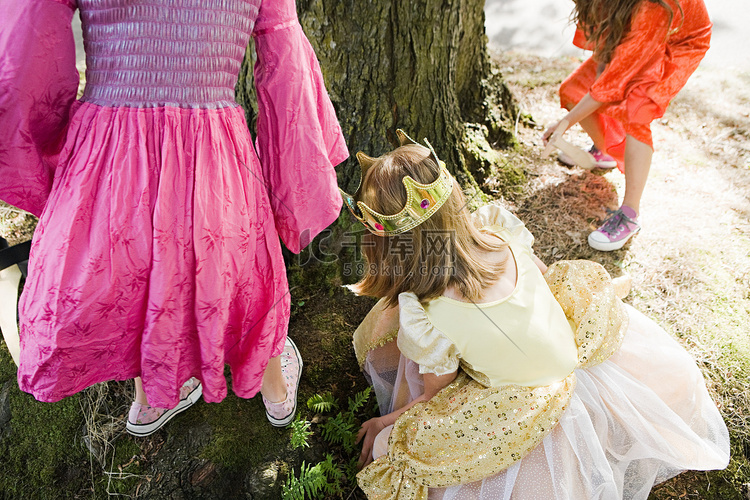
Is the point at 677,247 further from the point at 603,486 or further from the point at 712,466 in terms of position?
the point at 603,486

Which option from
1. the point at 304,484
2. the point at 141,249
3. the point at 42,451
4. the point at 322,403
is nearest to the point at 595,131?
the point at 322,403

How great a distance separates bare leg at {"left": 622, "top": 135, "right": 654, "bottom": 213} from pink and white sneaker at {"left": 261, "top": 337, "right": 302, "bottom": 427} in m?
2.02

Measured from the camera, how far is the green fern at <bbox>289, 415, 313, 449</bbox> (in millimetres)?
1851

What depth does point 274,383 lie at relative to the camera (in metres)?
1.89

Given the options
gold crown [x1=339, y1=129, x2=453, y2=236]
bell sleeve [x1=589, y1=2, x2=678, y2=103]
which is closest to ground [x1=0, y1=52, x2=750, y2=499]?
bell sleeve [x1=589, y1=2, x2=678, y2=103]

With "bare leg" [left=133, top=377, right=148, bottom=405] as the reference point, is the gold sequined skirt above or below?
above

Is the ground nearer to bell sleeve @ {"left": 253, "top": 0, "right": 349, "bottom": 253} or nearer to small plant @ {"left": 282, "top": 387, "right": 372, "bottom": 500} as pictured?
Answer: small plant @ {"left": 282, "top": 387, "right": 372, "bottom": 500}

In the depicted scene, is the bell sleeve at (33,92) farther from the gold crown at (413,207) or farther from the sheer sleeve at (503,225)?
the sheer sleeve at (503,225)

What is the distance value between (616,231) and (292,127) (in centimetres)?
201

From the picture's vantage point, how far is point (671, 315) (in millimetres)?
2418

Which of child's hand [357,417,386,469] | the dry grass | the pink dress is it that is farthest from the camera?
the dry grass

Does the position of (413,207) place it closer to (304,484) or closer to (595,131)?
(304,484)

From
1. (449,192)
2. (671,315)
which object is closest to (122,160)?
(449,192)

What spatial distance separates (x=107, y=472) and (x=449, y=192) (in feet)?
5.45
